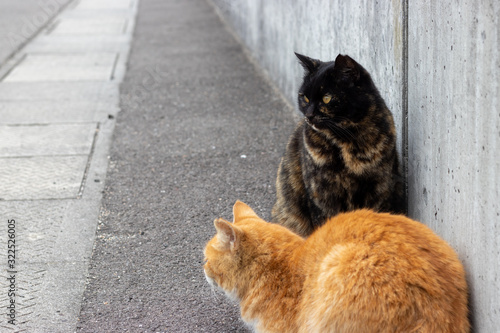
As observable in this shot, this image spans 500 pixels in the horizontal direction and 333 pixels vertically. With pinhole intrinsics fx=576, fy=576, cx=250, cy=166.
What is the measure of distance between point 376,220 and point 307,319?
0.58 metres

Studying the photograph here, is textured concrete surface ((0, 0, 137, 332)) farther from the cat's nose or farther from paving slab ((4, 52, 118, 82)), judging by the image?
the cat's nose

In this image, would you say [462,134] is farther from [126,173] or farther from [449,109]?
[126,173]

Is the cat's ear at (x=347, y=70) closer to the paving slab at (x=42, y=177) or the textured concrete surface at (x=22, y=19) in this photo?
the paving slab at (x=42, y=177)

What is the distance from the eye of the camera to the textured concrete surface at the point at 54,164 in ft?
12.1

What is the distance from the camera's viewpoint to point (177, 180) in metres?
5.50

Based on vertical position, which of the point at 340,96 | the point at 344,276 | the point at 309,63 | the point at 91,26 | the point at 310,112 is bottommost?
the point at 91,26

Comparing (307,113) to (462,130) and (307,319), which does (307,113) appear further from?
(307,319)

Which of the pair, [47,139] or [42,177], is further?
[47,139]

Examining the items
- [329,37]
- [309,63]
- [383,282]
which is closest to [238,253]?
[383,282]

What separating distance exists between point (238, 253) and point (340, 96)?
1.15m

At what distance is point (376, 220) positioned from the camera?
2805 millimetres

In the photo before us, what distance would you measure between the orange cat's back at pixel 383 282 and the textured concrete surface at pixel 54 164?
155 centimetres

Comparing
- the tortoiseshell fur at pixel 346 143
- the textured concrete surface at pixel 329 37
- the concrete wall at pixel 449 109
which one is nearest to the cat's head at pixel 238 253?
the tortoiseshell fur at pixel 346 143

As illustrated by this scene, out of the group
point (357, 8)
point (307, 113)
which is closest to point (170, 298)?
point (307, 113)
